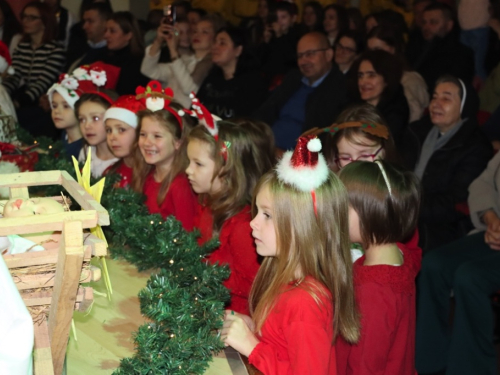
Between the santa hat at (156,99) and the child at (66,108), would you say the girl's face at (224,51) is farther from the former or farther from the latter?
the santa hat at (156,99)

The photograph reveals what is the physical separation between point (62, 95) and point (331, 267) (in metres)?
2.81

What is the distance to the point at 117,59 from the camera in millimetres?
5723

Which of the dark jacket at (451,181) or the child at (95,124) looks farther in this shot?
the child at (95,124)

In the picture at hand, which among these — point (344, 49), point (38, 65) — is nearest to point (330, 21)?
point (344, 49)

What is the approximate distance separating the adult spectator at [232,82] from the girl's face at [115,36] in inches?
43.5

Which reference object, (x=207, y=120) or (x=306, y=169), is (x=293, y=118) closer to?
(x=207, y=120)

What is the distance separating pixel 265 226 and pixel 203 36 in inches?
162

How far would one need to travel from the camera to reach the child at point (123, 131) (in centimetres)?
346

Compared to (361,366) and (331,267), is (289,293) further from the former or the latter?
(361,366)

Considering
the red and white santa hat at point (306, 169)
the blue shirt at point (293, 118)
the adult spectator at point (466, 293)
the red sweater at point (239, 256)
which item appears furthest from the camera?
the blue shirt at point (293, 118)

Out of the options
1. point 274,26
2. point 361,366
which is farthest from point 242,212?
point 274,26

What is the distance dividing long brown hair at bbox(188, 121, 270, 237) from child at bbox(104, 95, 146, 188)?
82 centimetres

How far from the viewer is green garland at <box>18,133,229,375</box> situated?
55.9 inches

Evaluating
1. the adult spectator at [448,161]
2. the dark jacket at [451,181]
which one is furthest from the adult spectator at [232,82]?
the dark jacket at [451,181]
